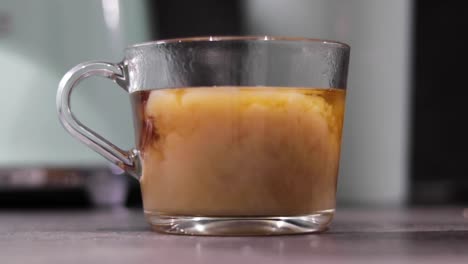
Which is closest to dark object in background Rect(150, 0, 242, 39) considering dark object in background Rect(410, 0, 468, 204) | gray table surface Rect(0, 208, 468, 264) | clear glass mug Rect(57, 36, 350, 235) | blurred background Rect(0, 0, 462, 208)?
blurred background Rect(0, 0, 462, 208)

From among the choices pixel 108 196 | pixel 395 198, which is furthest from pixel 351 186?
pixel 108 196

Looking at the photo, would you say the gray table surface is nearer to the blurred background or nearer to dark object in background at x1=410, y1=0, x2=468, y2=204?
the blurred background

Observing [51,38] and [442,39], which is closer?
[51,38]

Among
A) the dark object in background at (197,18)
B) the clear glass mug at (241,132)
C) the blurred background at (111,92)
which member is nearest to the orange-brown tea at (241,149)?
the clear glass mug at (241,132)

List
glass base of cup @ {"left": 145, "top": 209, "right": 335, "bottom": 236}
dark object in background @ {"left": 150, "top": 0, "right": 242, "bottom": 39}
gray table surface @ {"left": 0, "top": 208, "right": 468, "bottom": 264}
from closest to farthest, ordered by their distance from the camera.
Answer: gray table surface @ {"left": 0, "top": 208, "right": 468, "bottom": 264}, glass base of cup @ {"left": 145, "top": 209, "right": 335, "bottom": 236}, dark object in background @ {"left": 150, "top": 0, "right": 242, "bottom": 39}

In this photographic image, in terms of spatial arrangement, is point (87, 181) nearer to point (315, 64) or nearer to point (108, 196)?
point (108, 196)

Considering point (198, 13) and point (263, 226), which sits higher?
point (198, 13)
